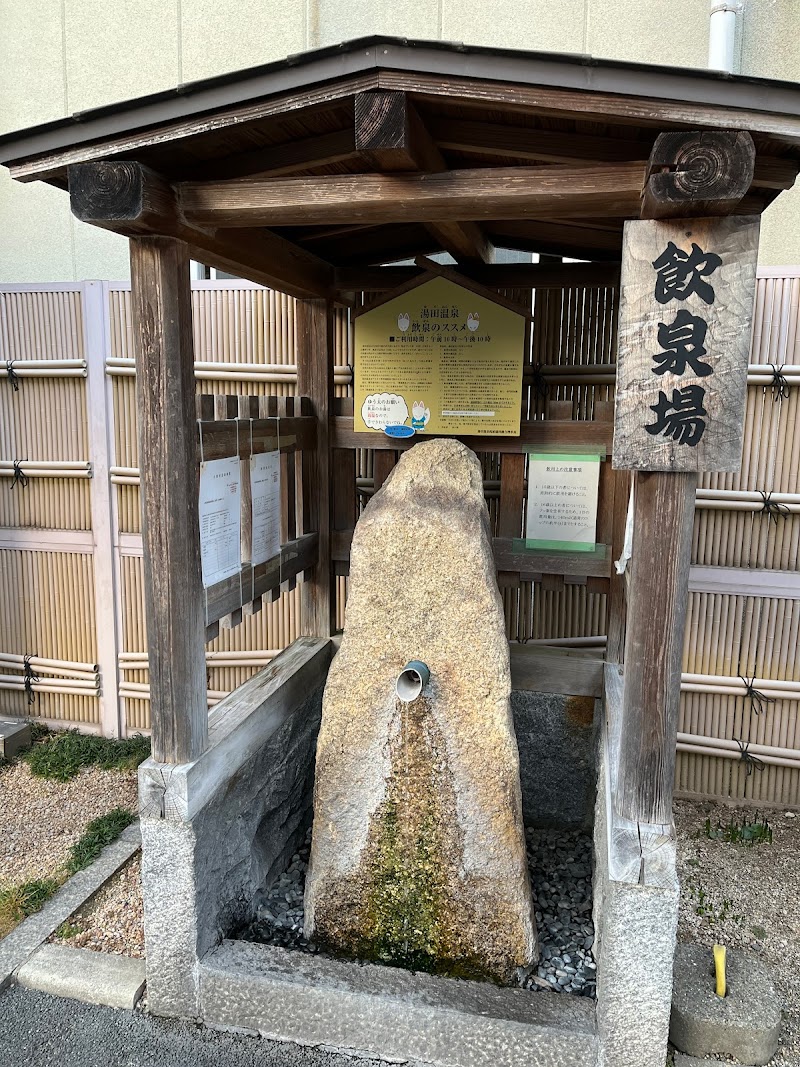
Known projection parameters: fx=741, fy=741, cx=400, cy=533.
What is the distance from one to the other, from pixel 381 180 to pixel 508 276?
1.67 metres

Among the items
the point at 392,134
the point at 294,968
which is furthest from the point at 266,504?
the point at 294,968

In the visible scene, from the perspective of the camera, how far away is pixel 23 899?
3.71 meters

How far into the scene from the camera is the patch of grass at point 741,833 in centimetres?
432

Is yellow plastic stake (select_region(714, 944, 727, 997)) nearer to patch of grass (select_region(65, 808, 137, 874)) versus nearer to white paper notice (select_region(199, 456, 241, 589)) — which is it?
white paper notice (select_region(199, 456, 241, 589))

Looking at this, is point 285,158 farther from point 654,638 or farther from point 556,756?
point 556,756

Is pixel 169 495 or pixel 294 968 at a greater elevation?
→ pixel 169 495

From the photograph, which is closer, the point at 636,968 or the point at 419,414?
the point at 636,968

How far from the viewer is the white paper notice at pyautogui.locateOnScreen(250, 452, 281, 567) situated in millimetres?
3543

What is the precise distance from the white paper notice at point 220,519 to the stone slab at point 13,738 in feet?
9.92

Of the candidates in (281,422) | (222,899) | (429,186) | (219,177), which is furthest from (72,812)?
(429,186)

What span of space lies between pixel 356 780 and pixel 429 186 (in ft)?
7.70

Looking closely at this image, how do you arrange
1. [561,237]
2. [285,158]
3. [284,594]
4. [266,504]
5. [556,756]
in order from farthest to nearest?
[284,594] < [556,756] < [561,237] < [266,504] < [285,158]

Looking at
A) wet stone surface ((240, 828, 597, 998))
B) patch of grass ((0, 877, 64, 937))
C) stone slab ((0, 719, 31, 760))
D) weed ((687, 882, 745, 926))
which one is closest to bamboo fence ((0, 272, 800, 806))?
stone slab ((0, 719, 31, 760))

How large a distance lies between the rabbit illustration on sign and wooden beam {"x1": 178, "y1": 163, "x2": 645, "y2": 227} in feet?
4.46
